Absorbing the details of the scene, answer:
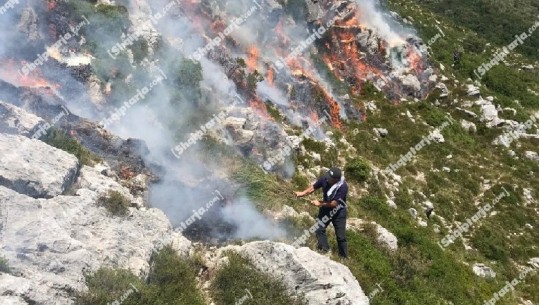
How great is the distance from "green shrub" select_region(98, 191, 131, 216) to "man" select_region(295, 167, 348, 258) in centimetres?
396

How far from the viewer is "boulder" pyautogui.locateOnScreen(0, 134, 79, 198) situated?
920 cm

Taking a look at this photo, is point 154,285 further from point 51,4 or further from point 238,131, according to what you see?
point 51,4

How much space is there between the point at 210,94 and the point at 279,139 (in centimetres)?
314

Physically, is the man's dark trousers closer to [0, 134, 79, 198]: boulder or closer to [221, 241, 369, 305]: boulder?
[221, 241, 369, 305]: boulder

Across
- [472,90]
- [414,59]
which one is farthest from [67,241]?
[472,90]

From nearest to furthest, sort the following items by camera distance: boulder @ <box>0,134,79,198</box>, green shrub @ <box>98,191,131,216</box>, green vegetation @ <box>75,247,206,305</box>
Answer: green vegetation @ <box>75,247,206,305</box> → boulder @ <box>0,134,79,198</box> → green shrub @ <box>98,191,131,216</box>

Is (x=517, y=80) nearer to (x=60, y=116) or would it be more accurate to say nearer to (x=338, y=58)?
(x=338, y=58)

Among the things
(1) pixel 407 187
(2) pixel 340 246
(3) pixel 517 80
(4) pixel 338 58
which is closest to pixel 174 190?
(2) pixel 340 246

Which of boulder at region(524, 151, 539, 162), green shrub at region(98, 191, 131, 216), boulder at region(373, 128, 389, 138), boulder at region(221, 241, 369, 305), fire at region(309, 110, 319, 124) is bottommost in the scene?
green shrub at region(98, 191, 131, 216)

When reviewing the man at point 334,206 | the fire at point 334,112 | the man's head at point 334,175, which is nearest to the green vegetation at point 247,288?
the man at point 334,206

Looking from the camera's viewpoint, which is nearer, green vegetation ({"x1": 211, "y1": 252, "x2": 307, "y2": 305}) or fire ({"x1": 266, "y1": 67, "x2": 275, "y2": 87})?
green vegetation ({"x1": 211, "y1": 252, "x2": 307, "y2": 305})

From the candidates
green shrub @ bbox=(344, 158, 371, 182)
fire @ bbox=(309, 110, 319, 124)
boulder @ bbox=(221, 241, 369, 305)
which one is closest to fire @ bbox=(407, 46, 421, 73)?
fire @ bbox=(309, 110, 319, 124)

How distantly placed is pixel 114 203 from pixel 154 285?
7.05 feet

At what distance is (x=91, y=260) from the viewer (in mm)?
8375
